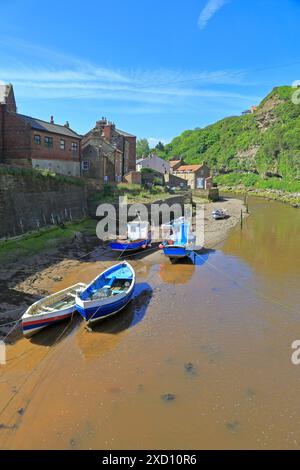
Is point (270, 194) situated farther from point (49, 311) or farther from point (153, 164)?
Result: point (49, 311)

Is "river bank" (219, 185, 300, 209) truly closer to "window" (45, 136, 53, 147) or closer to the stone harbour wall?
the stone harbour wall

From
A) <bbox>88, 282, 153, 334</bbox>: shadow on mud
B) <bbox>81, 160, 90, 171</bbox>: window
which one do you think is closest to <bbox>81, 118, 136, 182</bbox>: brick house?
<bbox>81, 160, 90, 171</bbox>: window

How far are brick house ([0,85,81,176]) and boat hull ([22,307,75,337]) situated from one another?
20.2 meters

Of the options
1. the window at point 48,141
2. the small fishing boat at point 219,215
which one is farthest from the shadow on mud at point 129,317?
the small fishing boat at point 219,215

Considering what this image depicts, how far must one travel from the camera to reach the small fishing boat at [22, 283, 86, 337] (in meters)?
12.6

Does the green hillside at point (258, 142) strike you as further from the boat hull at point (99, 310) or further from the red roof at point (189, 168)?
the boat hull at point (99, 310)

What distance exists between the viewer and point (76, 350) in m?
12.5

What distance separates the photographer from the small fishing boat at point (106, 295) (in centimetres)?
1365

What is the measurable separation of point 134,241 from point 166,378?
50.1 ft

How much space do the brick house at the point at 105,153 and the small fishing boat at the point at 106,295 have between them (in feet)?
78.4

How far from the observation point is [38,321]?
1278 centimetres

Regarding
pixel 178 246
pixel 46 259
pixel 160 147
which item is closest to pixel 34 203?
pixel 46 259

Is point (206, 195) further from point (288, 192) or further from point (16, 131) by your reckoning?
point (16, 131)
